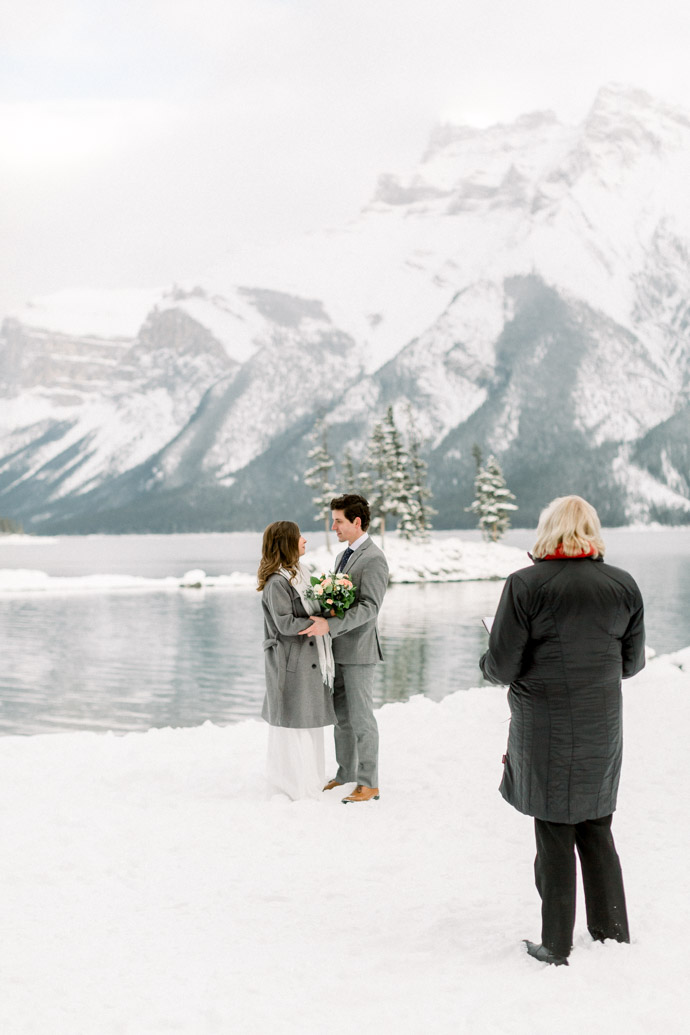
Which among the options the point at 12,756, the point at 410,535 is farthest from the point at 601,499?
the point at 12,756

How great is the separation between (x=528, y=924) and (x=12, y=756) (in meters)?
6.59

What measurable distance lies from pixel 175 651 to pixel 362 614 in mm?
19085

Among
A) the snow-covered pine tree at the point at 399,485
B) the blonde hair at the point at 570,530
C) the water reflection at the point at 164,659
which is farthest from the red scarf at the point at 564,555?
the snow-covered pine tree at the point at 399,485

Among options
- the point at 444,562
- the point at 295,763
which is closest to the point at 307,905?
the point at 295,763

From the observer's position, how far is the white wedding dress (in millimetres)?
7699

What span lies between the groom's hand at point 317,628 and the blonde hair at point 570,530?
3189mm

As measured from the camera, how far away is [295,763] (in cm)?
770

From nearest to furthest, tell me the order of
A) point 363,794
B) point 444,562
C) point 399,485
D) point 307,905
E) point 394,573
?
point 307,905
point 363,794
point 394,573
point 444,562
point 399,485

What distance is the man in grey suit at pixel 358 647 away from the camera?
7.54 metres

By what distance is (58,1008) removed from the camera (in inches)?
162

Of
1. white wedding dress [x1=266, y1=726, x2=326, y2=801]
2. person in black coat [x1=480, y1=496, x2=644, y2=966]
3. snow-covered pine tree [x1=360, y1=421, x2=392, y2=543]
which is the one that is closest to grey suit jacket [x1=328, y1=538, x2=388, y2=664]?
white wedding dress [x1=266, y1=726, x2=326, y2=801]

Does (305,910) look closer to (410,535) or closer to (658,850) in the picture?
(658,850)

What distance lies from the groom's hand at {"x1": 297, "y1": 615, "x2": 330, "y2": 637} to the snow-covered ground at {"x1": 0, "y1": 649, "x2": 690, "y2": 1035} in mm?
1485

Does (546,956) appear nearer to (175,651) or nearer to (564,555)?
(564,555)
